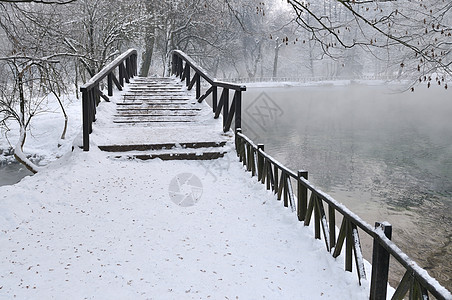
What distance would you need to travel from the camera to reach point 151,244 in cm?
473

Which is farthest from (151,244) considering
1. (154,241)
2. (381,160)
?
(381,160)

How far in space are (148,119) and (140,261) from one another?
6607 millimetres

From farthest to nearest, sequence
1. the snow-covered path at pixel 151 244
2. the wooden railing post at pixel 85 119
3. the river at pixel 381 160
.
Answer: the river at pixel 381 160 < the wooden railing post at pixel 85 119 < the snow-covered path at pixel 151 244

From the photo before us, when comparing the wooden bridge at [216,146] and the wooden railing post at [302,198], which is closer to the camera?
the wooden bridge at [216,146]

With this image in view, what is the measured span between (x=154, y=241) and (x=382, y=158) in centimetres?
1343

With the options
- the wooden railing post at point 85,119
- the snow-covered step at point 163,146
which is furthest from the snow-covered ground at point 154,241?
the snow-covered step at point 163,146

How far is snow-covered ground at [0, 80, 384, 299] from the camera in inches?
150

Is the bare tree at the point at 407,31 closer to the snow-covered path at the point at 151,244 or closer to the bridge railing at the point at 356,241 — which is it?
the bridge railing at the point at 356,241

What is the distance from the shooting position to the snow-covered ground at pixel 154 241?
3.81 metres

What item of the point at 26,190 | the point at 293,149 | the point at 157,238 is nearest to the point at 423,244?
the point at 157,238

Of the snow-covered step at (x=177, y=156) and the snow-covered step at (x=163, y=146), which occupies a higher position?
the snow-covered step at (x=163, y=146)

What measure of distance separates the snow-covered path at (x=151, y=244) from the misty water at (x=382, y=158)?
339 cm

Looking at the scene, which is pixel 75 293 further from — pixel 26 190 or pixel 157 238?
pixel 26 190

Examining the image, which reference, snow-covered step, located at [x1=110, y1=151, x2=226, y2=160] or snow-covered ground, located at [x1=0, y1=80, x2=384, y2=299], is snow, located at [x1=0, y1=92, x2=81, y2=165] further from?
snow-covered ground, located at [x1=0, y1=80, x2=384, y2=299]
